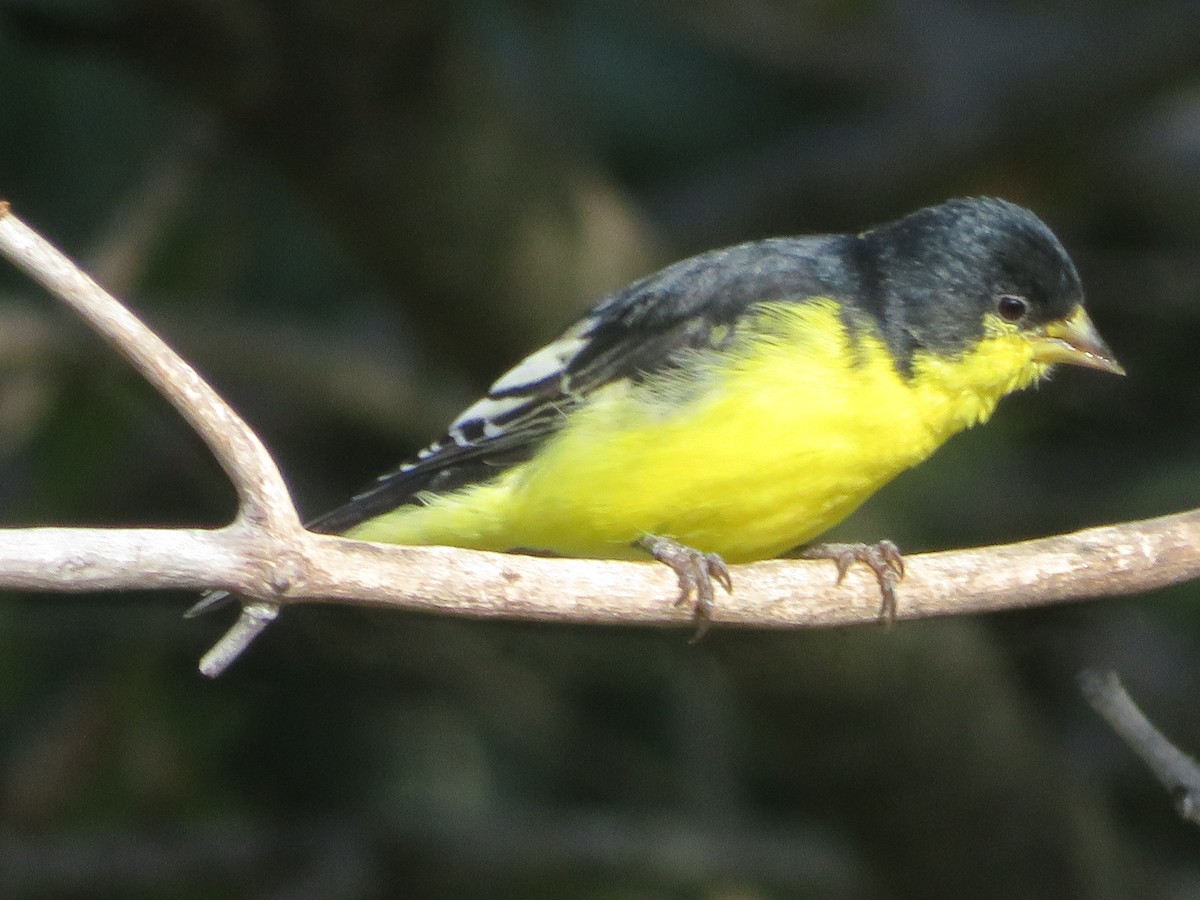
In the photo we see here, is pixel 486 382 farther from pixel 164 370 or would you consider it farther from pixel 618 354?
pixel 164 370

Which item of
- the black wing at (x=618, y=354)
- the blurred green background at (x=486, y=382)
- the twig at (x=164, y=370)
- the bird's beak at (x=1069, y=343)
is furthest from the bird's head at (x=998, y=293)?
the twig at (x=164, y=370)

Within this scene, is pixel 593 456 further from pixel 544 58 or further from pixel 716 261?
pixel 544 58

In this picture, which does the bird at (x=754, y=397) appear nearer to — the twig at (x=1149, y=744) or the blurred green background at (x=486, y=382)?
the twig at (x=1149, y=744)

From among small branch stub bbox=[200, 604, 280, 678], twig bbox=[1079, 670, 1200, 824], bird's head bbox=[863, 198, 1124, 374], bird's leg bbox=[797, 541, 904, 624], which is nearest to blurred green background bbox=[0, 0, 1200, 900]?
bird's leg bbox=[797, 541, 904, 624]

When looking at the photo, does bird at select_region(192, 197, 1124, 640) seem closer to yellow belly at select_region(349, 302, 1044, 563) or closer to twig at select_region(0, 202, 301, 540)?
yellow belly at select_region(349, 302, 1044, 563)

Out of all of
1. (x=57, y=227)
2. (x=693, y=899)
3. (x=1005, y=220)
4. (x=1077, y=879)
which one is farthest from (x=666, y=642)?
(x=57, y=227)

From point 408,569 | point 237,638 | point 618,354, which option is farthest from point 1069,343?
point 237,638
